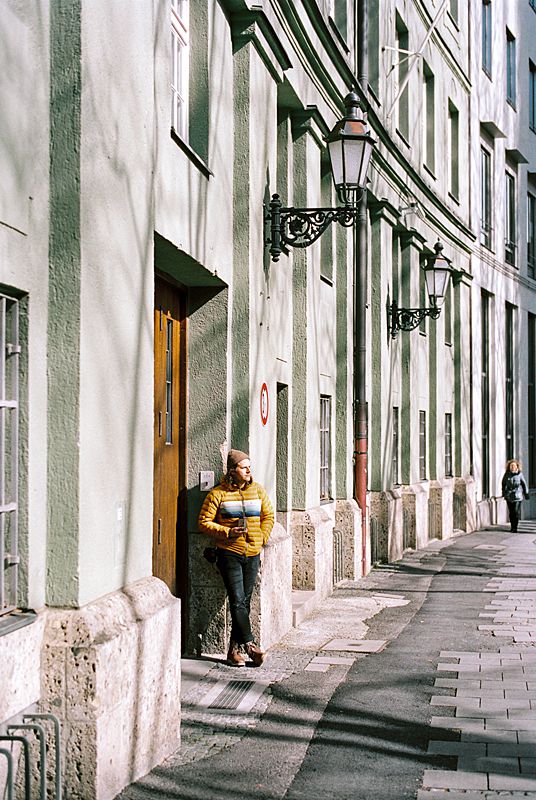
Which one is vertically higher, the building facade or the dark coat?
the building facade

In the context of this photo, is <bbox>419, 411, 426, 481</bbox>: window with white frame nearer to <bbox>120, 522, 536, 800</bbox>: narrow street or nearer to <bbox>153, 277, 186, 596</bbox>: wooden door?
<bbox>120, 522, 536, 800</bbox>: narrow street

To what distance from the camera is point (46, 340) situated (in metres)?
6.20

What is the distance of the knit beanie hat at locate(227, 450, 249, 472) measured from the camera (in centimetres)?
970

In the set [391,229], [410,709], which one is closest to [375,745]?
[410,709]

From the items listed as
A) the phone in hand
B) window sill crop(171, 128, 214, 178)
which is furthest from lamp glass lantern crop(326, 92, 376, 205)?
the phone in hand

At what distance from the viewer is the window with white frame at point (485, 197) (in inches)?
1185

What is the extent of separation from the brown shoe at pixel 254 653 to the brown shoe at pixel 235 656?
91 millimetres

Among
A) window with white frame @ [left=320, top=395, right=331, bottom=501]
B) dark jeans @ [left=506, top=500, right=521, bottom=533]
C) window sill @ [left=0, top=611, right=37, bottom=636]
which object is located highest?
window with white frame @ [left=320, top=395, right=331, bottom=501]

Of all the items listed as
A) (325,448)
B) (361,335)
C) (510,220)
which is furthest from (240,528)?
(510,220)

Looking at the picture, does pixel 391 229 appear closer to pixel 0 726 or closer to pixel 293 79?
pixel 293 79

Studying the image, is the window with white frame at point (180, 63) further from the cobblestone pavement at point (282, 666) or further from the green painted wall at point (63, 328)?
the cobblestone pavement at point (282, 666)

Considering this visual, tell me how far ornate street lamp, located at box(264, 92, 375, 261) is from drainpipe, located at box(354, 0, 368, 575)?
5.24 metres

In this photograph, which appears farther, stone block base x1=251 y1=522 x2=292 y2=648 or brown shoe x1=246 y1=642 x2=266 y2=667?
stone block base x1=251 y1=522 x2=292 y2=648

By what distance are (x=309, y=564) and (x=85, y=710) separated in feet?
25.3
